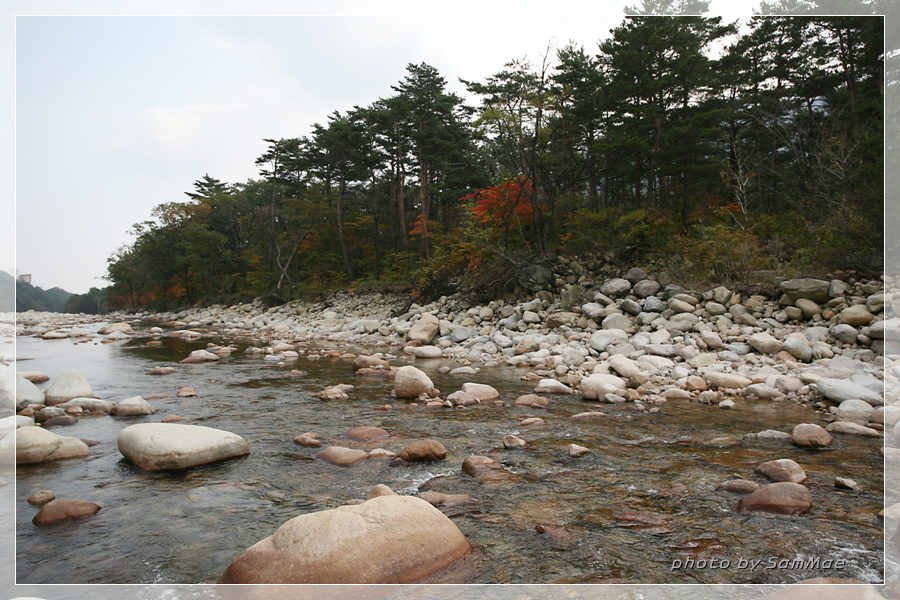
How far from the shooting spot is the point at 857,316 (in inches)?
319

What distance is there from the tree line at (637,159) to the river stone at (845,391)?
12.4 ft

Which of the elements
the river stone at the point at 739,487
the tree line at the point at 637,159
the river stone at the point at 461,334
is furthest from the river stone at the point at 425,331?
the river stone at the point at 739,487

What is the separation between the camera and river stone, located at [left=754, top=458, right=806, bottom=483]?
11.4ft

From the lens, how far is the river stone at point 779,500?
2.99 metres

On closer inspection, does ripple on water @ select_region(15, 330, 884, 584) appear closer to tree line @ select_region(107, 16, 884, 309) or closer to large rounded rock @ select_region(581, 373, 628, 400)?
large rounded rock @ select_region(581, 373, 628, 400)

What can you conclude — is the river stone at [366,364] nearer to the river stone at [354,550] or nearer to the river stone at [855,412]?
the river stone at [354,550]

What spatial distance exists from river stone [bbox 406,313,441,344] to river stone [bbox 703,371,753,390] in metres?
7.91

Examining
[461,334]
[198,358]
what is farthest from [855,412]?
[198,358]

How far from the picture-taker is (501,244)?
1720cm

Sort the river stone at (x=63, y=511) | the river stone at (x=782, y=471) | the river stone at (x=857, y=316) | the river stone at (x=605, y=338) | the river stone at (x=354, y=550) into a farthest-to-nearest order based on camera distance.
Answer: the river stone at (x=605, y=338), the river stone at (x=857, y=316), the river stone at (x=782, y=471), the river stone at (x=63, y=511), the river stone at (x=354, y=550)

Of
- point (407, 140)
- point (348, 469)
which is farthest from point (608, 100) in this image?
point (348, 469)

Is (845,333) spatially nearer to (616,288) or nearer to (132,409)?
(616,288)

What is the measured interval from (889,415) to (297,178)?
33026mm

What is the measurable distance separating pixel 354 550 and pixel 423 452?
73.3 inches
